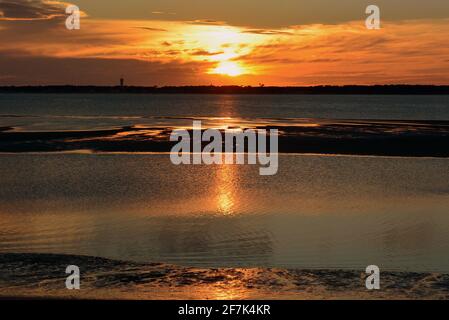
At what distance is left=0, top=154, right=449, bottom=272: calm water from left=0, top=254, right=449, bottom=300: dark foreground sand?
0.79m

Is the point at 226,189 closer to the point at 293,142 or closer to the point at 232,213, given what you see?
the point at 232,213

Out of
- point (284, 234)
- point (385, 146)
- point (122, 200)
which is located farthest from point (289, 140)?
point (284, 234)

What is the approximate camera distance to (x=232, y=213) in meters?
19.7

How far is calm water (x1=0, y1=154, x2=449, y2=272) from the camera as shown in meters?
14.5

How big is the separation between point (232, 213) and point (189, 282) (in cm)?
775

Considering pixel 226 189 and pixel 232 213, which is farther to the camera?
pixel 226 189

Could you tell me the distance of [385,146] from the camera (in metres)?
42.4

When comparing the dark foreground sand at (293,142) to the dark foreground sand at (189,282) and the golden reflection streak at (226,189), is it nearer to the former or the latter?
the golden reflection streak at (226,189)

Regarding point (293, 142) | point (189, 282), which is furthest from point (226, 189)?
point (293, 142)

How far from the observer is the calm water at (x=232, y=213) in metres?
14.5

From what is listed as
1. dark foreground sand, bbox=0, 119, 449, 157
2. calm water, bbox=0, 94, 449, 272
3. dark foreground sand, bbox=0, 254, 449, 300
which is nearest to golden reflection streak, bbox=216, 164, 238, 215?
calm water, bbox=0, 94, 449, 272

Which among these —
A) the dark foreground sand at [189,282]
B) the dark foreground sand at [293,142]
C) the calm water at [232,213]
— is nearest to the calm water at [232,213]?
the calm water at [232,213]

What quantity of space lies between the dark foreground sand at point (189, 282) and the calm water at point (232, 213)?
79 cm
